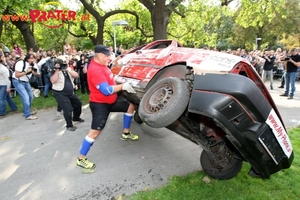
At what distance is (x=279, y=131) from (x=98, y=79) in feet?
7.60

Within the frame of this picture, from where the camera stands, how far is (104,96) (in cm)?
326

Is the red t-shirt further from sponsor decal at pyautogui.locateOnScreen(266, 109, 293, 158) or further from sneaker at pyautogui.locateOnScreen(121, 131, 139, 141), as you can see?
sponsor decal at pyautogui.locateOnScreen(266, 109, 293, 158)

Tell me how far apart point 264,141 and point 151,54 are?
7.85 ft

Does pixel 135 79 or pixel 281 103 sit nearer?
pixel 135 79

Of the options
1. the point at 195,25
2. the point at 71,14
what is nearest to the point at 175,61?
the point at 195,25

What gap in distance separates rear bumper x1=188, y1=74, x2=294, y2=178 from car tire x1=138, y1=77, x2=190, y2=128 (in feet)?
0.60

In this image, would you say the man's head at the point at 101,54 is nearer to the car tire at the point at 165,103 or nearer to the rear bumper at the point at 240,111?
the car tire at the point at 165,103

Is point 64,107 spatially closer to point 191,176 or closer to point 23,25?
point 191,176

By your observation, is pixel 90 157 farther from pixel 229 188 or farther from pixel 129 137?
pixel 229 188

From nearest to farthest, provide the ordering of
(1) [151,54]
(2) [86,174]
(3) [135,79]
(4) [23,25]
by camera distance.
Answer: (2) [86,174], (3) [135,79], (1) [151,54], (4) [23,25]

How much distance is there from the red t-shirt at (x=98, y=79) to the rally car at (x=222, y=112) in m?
0.62

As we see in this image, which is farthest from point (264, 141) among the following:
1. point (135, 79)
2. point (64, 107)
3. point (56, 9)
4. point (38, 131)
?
point (56, 9)

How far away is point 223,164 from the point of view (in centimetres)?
293

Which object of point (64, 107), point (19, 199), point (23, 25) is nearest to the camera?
point (19, 199)
